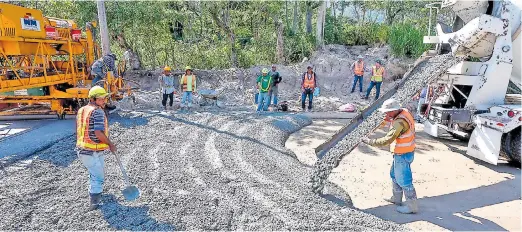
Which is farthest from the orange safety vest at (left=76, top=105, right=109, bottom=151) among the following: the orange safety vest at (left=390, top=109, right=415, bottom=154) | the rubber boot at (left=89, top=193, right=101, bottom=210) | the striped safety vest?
the striped safety vest

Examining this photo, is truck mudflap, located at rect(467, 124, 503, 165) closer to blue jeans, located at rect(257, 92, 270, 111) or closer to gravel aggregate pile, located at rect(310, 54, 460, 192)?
gravel aggregate pile, located at rect(310, 54, 460, 192)

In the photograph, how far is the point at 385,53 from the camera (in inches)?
547

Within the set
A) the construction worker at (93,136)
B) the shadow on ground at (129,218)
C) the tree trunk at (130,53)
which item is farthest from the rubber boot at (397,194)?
the tree trunk at (130,53)

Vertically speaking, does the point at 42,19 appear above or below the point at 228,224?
above

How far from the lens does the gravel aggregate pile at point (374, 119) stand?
4648 millimetres

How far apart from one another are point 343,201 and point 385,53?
10663 millimetres

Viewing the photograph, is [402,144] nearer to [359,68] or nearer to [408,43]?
[359,68]

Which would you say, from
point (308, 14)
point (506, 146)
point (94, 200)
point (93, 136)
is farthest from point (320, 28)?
point (94, 200)

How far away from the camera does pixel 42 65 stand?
9.09 m

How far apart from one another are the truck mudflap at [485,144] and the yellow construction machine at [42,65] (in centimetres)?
781

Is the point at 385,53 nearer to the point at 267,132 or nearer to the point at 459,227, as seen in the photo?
the point at 267,132

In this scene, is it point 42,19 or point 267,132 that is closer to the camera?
point 267,132

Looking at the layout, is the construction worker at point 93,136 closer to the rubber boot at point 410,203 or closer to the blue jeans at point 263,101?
the rubber boot at point 410,203

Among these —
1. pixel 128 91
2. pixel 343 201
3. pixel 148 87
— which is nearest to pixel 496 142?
pixel 343 201
